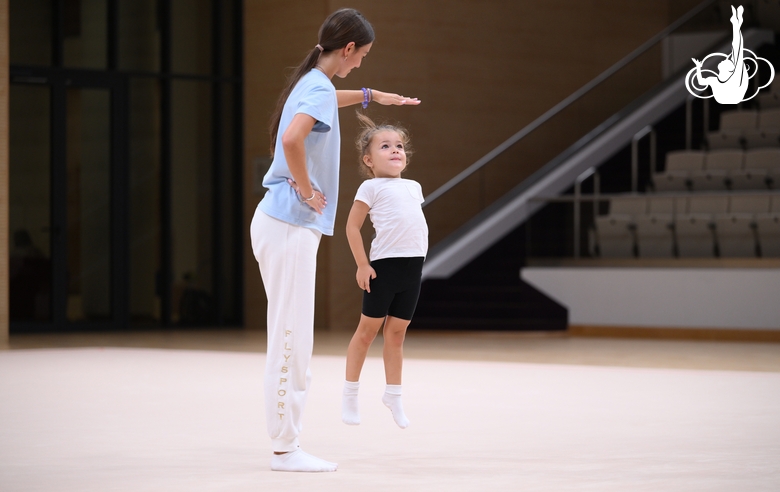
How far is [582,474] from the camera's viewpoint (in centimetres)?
391

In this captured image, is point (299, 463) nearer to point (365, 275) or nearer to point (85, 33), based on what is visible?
point (365, 275)

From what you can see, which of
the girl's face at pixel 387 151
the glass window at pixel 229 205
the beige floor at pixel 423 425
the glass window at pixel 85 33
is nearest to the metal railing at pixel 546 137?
the glass window at pixel 229 205

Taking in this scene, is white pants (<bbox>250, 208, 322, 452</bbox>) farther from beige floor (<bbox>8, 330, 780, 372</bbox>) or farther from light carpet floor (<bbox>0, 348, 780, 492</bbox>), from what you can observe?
beige floor (<bbox>8, 330, 780, 372</bbox>)

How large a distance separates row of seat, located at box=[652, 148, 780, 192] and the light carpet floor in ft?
20.7

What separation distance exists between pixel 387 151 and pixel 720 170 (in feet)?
32.6

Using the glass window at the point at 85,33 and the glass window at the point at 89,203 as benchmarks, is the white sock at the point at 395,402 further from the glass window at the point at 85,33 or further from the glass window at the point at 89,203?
the glass window at the point at 85,33

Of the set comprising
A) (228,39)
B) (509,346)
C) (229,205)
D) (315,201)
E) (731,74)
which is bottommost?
(509,346)

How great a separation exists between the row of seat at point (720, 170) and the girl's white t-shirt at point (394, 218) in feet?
31.3

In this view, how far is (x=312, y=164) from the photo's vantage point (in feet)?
13.0

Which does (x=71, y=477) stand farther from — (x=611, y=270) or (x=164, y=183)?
(x=164, y=183)

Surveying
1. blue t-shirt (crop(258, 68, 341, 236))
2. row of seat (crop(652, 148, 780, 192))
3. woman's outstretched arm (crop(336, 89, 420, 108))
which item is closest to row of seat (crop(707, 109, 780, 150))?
row of seat (crop(652, 148, 780, 192))

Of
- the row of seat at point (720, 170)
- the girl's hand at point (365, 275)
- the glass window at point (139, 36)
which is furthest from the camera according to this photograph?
the glass window at point (139, 36)

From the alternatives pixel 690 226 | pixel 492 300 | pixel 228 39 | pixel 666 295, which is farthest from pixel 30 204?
pixel 690 226

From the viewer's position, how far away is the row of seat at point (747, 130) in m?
14.6
